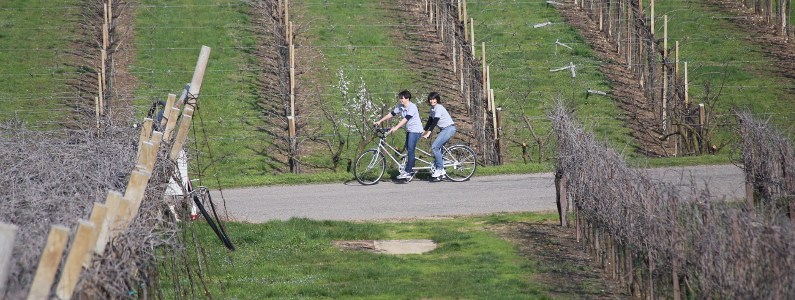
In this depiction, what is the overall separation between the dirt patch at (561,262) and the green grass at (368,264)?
0.18 m

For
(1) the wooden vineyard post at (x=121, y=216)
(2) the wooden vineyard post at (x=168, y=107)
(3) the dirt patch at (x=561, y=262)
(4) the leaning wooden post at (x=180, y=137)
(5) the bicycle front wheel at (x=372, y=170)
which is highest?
(2) the wooden vineyard post at (x=168, y=107)

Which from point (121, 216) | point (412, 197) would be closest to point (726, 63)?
point (412, 197)

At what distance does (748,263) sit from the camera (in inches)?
203

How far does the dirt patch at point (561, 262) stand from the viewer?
315 inches

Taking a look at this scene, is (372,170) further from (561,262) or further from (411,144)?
(561,262)

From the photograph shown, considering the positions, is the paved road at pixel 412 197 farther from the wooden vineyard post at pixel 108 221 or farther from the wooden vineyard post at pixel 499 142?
the wooden vineyard post at pixel 108 221

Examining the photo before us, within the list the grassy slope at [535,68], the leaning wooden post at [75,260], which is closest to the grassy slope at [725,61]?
the grassy slope at [535,68]

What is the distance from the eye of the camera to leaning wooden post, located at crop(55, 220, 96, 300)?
447cm

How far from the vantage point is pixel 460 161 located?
14820 millimetres

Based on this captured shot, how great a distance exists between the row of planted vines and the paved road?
3.45m

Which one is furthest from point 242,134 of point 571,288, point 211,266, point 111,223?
point 111,223

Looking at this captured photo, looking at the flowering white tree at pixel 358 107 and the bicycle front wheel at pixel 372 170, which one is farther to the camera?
the flowering white tree at pixel 358 107

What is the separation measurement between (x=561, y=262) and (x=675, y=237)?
10.5 ft

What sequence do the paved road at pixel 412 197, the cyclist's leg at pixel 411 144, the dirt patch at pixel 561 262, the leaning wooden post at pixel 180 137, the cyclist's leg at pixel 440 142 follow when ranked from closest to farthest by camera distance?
the leaning wooden post at pixel 180 137 < the dirt patch at pixel 561 262 < the paved road at pixel 412 197 < the cyclist's leg at pixel 411 144 < the cyclist's leg at pixel 440 142
